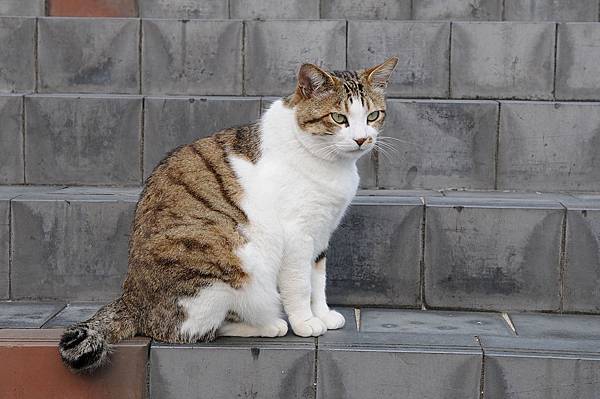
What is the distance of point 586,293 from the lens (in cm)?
387

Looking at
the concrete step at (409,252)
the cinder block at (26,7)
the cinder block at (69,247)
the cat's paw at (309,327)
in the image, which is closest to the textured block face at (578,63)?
the concrete step at (409,252)

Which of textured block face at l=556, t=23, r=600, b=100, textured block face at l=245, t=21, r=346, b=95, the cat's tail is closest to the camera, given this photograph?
the cat's tail

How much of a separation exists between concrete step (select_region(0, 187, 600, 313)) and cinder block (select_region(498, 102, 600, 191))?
Result: 1.54 ft

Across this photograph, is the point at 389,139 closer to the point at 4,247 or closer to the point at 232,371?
the point at 232,371

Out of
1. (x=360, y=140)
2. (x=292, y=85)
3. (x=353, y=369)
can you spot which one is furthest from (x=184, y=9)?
(x=353, y=369)

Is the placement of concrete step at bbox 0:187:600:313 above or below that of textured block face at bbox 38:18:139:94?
below

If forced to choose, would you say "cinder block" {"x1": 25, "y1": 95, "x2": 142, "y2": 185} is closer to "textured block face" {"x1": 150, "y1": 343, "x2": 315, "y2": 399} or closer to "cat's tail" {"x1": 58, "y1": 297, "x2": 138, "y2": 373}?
"cat's tail" {"x1": 58, "y1": 297, "x2": 138, "y2": 373}

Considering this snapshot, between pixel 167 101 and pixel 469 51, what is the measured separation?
1732 millimetres

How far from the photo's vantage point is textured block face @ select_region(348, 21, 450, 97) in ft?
16.0

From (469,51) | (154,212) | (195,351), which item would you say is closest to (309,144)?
(154,212)

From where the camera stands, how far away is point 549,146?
14.9ft

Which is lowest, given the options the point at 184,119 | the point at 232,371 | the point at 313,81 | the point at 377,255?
the point at 232,371

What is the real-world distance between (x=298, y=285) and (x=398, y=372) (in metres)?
0.51

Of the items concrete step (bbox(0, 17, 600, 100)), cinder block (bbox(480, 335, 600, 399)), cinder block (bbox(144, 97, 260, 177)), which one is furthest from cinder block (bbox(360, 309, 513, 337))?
concrete step (bbox(0, 17, 600, 100))
